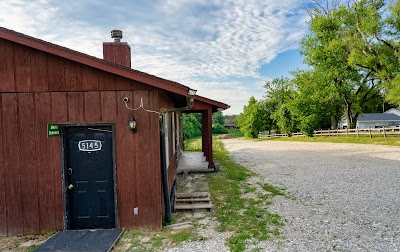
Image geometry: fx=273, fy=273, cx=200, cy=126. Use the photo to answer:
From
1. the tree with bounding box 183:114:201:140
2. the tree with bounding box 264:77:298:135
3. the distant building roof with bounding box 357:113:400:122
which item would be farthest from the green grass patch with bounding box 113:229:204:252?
the distant building roof with bounding box 357:113:400:122

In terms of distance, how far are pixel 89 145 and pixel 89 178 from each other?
2.19 ft

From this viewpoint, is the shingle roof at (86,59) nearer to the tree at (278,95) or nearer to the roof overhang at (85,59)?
the roof overhang at (85,59)

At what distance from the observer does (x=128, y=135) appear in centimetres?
533

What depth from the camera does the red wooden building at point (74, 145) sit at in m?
5.18

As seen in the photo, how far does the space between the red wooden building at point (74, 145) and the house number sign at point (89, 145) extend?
0.8 inches

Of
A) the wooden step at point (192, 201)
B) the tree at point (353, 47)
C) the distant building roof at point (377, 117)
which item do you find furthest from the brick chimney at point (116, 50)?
the distant building roof at point (377, 117)

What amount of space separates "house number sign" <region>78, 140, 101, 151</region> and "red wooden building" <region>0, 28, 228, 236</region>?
2 cm

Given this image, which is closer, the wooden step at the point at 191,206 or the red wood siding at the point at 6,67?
the red wood siding at the point at 6,67

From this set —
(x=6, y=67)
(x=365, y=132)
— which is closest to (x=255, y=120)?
(x=365, y=132)

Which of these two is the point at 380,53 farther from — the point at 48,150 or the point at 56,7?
the point at 48,150

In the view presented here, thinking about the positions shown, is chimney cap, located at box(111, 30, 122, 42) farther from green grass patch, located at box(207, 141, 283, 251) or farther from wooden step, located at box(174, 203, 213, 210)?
green grass patch, located at box(207, 141, 283, 251)

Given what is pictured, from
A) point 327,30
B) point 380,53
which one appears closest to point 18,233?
point 380,53

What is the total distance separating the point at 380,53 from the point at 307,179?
72.8ft

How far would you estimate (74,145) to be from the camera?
5.39m
